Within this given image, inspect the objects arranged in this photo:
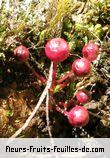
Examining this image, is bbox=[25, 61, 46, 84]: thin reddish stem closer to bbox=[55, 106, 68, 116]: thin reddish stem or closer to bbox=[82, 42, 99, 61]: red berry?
bbox=[55, 106, 68, 116]: thin reddish stem

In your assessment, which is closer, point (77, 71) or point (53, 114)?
point (77, 71)

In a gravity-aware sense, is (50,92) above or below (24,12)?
below

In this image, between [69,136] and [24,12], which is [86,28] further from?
[69,136]

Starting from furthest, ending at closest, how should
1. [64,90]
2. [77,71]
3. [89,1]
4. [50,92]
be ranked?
1. [89,1]
2. [64,90]
3. [50,92]
4. [77,71]

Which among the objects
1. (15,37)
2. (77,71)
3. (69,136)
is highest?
(15,37)

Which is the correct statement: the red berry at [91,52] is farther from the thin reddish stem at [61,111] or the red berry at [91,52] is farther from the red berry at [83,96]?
the thin reddish stem at [61,111]

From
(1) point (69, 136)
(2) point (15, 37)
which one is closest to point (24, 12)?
(2) point (15, 37)

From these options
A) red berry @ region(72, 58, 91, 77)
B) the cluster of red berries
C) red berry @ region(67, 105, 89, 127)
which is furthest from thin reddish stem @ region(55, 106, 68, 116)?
red berry @ region(72, 58, 91, 77)

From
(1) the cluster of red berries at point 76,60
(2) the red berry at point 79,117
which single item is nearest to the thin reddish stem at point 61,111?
(1) the cluster of red berries at point 76,60
